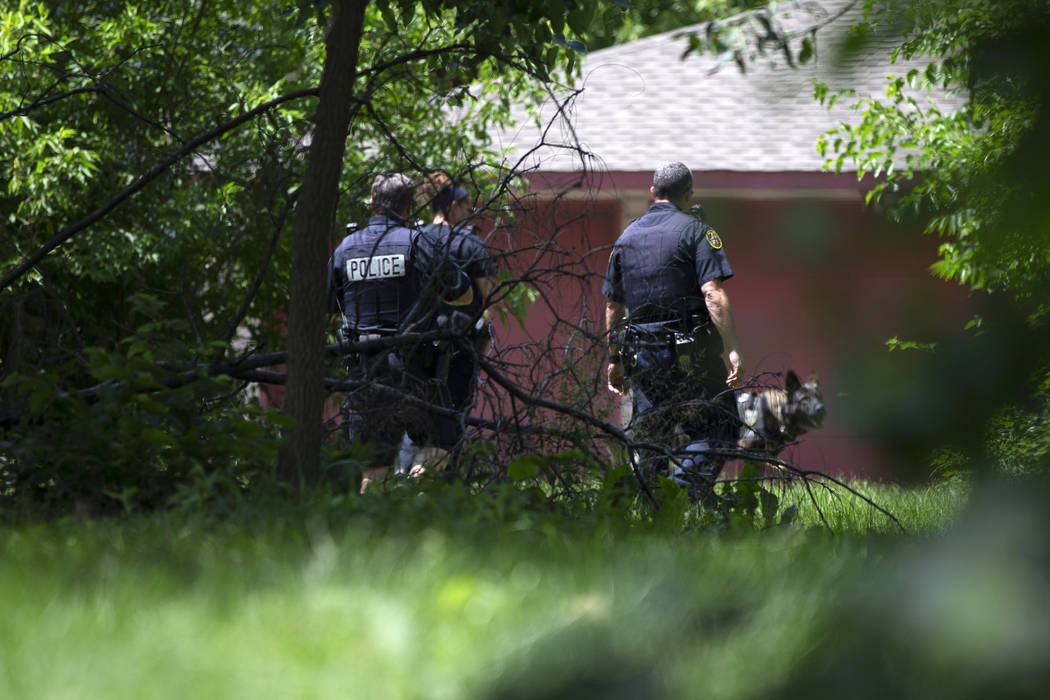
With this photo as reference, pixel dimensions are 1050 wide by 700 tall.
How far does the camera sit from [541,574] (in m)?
2.66

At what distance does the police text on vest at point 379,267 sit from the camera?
17.4 ft

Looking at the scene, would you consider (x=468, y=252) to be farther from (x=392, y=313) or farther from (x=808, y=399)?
(x=808, y=399)

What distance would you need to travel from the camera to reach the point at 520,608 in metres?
2.33

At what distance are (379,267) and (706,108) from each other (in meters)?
3.04

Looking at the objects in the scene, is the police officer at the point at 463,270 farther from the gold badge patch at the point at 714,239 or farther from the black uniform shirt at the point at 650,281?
the gold badge patch at the point at 714,239

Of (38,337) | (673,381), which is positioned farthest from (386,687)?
(38,337)

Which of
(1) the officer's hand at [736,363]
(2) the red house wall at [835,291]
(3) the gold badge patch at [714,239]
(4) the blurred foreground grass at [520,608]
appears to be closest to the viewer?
(4) the blurred foreground grass at [520,608]

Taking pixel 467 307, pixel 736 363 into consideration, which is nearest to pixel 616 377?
pixel 467 307

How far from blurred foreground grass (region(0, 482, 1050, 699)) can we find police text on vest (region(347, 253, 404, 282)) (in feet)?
7.04

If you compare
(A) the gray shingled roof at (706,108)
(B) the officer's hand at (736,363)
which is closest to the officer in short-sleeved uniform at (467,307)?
(A) the gray shingled roof at (706,108)

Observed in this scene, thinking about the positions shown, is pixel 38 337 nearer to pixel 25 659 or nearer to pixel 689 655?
pixel 25 659

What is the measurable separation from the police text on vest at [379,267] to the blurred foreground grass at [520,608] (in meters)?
2.14

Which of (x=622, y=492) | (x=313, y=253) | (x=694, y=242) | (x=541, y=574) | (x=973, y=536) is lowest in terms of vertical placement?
(x=622, y=492)

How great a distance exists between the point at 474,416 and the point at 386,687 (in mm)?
2681
